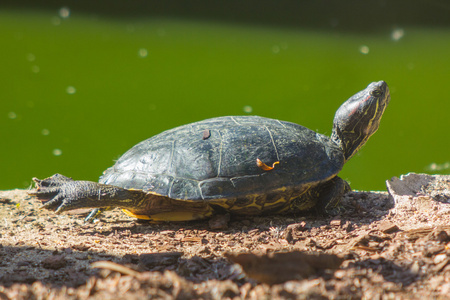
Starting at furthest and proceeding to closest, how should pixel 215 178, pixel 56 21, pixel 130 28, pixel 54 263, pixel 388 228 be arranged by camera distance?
pixel 130 28, pixel 56 21, pixel 215 178, pixel 388 228, pixel 54 263

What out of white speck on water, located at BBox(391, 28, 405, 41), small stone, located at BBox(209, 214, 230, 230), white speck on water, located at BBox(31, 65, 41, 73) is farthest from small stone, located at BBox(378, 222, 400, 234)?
white speck on water, located at BBox(391, 28, 405, 41)

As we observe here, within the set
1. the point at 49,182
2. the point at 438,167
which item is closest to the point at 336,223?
the point at 49,182

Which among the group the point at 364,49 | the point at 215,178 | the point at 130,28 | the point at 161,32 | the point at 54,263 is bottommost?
the point at 54,263

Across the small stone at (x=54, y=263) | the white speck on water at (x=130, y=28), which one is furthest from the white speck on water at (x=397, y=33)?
the small stone at (x=54, y=263)

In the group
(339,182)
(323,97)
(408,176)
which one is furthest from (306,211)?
(323,97)

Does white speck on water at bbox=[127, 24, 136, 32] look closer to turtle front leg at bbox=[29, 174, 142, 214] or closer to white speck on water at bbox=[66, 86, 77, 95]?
white speck on water at bbox=[66, 86, 77, 95]

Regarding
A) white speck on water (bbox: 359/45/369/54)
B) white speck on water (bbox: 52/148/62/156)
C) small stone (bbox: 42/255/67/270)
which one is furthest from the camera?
white speck on water (bbox: 359/45/369/54)

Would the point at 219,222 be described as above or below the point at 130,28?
below

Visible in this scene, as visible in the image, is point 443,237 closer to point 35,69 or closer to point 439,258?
point 439,258
